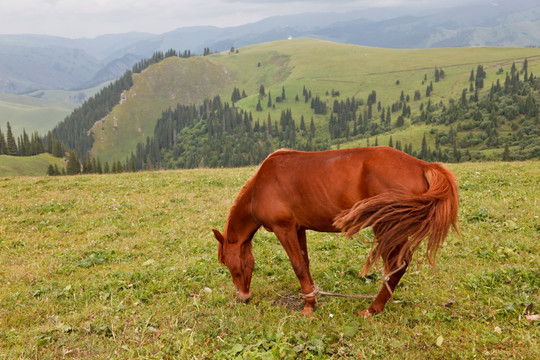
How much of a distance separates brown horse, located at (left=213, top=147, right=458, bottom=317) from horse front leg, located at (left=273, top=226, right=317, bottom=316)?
0.02m

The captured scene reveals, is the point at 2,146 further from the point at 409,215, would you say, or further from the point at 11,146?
the point at 409,215

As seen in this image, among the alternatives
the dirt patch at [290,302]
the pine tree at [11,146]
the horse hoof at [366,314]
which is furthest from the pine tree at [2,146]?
the horse hoof at [366,314]

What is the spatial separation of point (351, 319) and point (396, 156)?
337 centimetres

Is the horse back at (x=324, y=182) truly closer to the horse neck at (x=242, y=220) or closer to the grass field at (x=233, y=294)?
the horse neck at (x=242, y=220)

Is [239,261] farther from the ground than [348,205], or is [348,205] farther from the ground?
[348,205]

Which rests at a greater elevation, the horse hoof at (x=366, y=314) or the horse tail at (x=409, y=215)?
the horse tail at (x=409, y=215)

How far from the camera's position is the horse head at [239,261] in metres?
7.84

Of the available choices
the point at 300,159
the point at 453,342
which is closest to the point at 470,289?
the point at 453,342

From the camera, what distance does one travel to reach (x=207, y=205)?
656 inches

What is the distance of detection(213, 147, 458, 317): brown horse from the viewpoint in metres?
6.13

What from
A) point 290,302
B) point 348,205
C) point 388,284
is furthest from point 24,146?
point 388,284

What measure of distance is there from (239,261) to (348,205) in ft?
9.13

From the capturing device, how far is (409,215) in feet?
20.0

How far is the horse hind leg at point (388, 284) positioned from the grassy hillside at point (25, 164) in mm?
153880
